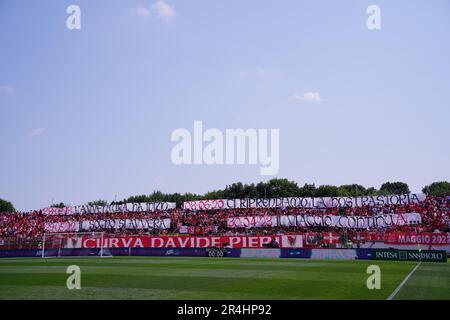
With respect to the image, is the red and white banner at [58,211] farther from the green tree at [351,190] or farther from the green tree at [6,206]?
the green tree at [6,206]

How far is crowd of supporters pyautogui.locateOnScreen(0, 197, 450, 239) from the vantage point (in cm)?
5334

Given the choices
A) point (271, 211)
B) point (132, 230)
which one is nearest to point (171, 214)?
point (132, 230)

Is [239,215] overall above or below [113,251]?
above

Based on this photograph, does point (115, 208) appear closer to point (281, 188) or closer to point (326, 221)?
point (326, 221)

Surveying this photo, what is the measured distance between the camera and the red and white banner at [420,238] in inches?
1698

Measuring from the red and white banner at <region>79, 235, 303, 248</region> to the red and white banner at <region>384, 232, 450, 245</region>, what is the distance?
9991 millimetres

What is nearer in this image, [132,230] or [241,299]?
[241,299]

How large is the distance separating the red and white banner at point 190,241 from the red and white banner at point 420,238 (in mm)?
9991

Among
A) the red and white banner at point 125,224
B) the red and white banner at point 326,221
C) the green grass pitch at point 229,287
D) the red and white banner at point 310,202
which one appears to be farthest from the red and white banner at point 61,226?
the green grass pitch at point 229,287

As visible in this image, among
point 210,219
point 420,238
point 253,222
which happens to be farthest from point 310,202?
point 420,238
